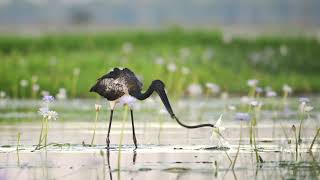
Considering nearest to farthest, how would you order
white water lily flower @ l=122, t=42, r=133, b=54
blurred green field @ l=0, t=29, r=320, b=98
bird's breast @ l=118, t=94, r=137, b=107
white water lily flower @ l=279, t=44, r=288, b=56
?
bird's breast @ l=118, t=94, r=137, b=107, blurred green field @ l=0, t=29, r=320, b=98, white water lily flower @ l=279, t=44, r=288, b=56, white water lily flower @ l=122, t=42, r=133, b=54

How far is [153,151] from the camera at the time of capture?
11148mm

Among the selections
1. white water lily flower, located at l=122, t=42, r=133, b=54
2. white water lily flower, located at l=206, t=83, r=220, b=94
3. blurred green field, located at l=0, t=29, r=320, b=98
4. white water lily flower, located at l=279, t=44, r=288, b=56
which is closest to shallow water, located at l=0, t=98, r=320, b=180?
white water lily flower, located at l=206, t=83, r=220, b=94

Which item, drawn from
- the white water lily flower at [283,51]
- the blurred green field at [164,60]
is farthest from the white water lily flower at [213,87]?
the white water lily flower at [283,51]

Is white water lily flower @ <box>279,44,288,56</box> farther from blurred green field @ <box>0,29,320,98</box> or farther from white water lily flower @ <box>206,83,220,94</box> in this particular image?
white water lily flower @ <box>206,83,220,94</box>

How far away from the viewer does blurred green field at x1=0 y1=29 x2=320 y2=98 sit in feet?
64.7

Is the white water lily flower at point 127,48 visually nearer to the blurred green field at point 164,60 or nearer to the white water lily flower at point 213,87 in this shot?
the blurred green field at point 164,60

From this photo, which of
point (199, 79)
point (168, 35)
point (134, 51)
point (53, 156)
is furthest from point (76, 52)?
point (53, 156)

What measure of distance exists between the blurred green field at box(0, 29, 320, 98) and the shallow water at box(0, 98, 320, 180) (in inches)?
93.6

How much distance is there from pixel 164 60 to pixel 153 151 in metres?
10.7

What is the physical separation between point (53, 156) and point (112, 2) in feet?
163

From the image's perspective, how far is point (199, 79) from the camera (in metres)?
20.7

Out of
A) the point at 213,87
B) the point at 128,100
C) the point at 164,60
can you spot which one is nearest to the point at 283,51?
the point at 164,60

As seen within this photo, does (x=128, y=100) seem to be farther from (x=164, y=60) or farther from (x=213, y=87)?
(x=164, y=60)

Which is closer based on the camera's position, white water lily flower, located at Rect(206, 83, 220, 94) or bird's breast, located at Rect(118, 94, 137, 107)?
bird's breast, located at Rect(118, 94, 137, 107)
